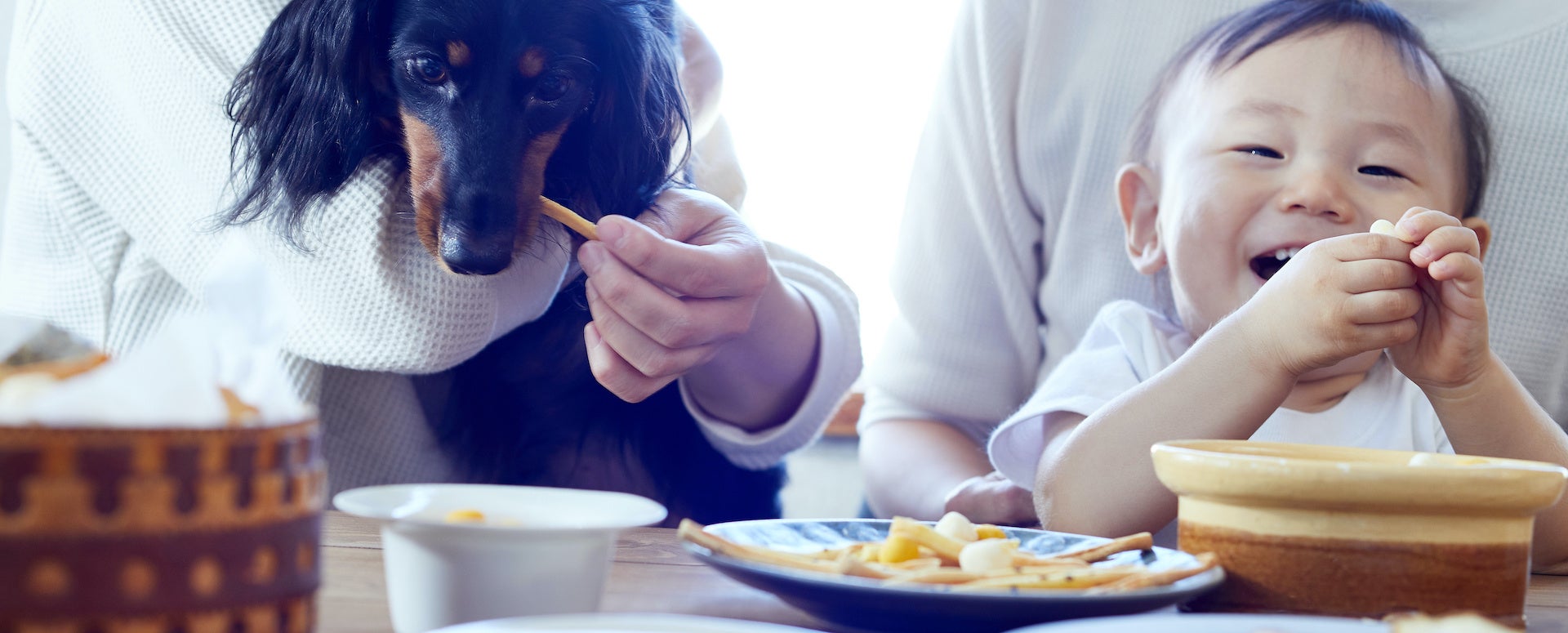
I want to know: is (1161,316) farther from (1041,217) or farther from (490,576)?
(490,576)

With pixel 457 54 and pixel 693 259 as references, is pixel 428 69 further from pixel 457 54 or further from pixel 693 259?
pixel 693 259

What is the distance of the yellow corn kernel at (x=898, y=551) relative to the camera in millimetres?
507

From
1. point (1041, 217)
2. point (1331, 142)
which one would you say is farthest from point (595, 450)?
point (1331, 142)

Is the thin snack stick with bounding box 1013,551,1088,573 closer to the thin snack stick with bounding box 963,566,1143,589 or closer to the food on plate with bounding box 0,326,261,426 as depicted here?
the thin snack stick with bounding box 963,566,1143,589

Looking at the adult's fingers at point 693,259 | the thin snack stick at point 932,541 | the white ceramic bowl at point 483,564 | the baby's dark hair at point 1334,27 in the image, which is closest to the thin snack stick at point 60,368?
the white ceramic bowl at point 483,564

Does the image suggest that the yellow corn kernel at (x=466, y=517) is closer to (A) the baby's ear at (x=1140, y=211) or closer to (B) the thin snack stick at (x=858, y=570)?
(B) the thin snack stick at (x=858, y=570)

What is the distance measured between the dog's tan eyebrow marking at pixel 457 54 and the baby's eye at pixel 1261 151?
71 centimetres

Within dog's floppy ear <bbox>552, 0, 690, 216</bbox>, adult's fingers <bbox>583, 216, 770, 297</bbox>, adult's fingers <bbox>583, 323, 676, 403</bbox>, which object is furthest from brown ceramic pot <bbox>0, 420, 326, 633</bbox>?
dog's floppy ear <bbox>552, 0, 690, 216</bbox>

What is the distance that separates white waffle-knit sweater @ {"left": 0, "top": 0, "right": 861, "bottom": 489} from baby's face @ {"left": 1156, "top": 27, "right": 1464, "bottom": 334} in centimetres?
37

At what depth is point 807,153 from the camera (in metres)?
2.07

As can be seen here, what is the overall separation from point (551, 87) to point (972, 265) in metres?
0.63

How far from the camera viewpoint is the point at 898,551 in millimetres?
508

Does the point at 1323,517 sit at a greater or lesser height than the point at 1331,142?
lesser

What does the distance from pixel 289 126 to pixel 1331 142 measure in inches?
35.4
